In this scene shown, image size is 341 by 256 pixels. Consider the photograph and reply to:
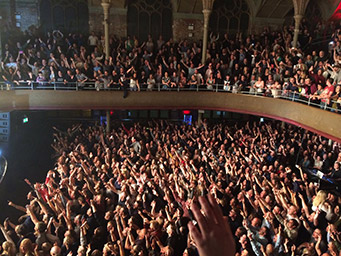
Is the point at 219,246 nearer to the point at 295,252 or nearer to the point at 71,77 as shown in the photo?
the point at 295,252

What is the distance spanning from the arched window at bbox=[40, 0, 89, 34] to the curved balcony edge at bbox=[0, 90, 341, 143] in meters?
6.90

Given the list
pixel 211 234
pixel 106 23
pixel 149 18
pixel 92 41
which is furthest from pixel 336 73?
pixel 149 18

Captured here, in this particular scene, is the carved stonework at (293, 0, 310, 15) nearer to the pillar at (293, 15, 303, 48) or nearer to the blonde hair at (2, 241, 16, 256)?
the pillar at (293, 15, 303, 48)

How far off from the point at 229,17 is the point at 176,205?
16097mm

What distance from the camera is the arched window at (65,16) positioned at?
18.5 meters

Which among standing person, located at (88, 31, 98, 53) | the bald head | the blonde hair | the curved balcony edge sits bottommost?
the blonde hair

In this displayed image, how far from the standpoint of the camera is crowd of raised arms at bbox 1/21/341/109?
12.9 meters

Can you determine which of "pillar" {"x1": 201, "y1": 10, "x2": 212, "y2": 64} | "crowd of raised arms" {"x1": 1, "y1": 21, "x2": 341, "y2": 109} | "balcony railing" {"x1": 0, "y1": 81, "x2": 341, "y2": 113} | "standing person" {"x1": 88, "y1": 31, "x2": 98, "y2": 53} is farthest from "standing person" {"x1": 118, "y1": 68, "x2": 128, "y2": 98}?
"pillar" {"x1": 201, "y1": 10, "x2": 212, "y2": 64}

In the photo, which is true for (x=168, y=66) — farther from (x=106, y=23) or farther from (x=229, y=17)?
(x=229, y=17)

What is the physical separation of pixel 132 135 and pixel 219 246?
1193 centimetres

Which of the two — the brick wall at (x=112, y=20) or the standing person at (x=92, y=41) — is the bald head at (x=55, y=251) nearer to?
the standing person at (x=92, y=41)

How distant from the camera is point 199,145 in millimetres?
12312

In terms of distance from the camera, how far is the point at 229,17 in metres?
20.1

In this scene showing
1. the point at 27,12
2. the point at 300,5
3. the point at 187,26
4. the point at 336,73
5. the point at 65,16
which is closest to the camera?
the point at 336,73
